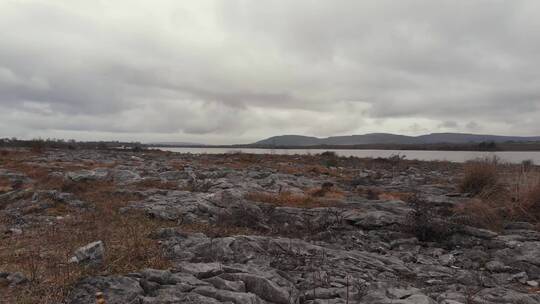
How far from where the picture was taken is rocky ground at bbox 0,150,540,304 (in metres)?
4.71

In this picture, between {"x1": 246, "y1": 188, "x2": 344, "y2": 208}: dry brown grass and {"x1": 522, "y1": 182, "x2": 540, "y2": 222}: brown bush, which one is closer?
{"x1": 522, "y1": 182, "x2": 540, "y2": 222}: brown bush

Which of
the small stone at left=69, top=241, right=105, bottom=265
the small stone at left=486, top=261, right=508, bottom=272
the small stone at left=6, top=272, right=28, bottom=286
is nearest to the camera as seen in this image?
the small stone at left=6, top=272, right=28, bottom=286

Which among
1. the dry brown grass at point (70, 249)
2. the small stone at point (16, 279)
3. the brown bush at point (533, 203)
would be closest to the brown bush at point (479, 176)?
the brown bush at point (533, 203)

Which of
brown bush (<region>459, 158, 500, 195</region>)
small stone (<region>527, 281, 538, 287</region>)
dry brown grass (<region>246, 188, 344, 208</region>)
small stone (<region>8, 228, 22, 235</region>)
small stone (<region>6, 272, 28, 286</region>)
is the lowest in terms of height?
small stone (<region>527, 281, 538, 287</region>)

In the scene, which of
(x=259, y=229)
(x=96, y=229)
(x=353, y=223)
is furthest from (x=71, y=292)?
(x=353, y=223)

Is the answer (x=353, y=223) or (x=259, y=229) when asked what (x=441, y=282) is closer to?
(x=353, y=223)

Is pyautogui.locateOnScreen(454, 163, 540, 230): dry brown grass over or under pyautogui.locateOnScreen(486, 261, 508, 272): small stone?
over

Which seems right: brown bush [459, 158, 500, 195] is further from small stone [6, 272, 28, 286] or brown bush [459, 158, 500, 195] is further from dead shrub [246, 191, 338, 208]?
small stone [6, 272, 28, 286]

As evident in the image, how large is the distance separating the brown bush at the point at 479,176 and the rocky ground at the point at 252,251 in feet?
5.48

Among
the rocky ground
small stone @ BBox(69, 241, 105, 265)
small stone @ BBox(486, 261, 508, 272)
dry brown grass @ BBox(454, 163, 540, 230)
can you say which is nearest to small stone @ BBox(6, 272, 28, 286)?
the rocky ground

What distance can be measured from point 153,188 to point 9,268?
8.84 meters

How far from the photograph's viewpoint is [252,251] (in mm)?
6484

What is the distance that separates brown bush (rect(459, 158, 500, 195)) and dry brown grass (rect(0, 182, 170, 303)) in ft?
35.8

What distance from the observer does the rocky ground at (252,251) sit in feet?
15.5
